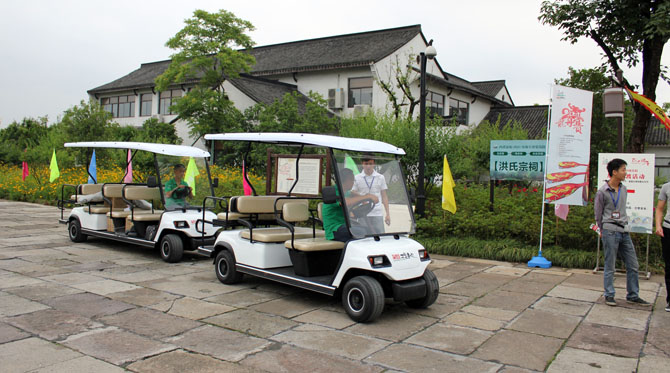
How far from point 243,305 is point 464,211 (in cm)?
600

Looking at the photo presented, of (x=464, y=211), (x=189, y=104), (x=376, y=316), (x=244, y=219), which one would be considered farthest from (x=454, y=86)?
(x=376, y=316)

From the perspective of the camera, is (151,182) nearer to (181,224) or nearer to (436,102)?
A: (181,224)

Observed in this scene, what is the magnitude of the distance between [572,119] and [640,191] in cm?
171

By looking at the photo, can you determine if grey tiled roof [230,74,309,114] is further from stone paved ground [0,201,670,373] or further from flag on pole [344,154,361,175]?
flag on pole [344,154,361,175]

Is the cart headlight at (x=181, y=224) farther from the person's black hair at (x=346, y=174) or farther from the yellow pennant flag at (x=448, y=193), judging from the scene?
the yellow pennant flag at (x=448, y=193)

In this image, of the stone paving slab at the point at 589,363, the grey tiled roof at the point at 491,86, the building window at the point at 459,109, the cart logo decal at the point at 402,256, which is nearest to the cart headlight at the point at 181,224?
the cart logo decal at the point at 402,256

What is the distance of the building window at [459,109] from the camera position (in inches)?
1201

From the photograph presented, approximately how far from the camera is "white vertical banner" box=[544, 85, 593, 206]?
8.97 metres

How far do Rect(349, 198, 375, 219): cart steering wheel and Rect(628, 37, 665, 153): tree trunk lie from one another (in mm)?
9767

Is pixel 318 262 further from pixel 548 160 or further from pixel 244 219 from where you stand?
pixel 548 160

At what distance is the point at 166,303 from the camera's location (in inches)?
243

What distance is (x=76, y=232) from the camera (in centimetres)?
1070

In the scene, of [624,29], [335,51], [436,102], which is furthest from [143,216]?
[436,102]

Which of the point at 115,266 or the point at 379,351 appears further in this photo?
the point at 115,266
